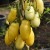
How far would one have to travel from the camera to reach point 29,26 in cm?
69

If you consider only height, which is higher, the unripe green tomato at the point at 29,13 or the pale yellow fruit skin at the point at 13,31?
the unripe green tomato at the point at 29,13

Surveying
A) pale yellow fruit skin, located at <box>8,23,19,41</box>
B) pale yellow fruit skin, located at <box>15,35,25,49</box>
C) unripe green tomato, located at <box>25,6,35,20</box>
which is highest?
unripe green tomato, located at <box>25,6,35,20</box>

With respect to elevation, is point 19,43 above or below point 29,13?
below

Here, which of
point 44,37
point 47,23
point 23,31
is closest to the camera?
point 23,31

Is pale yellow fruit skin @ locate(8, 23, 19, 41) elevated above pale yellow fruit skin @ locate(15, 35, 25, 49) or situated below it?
above

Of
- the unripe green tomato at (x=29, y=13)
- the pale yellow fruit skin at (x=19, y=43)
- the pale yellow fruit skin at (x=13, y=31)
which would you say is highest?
the unripe green tomato at (x=29, y=13)

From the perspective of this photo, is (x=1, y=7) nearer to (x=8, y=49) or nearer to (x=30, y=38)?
(x=8, y=49)

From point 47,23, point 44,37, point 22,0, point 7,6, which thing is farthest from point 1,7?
point 22,0

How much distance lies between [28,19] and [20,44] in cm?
11

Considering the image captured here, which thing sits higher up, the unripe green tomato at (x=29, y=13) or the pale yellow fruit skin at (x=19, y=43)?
the unripe green tomato at (x=29, y=13)

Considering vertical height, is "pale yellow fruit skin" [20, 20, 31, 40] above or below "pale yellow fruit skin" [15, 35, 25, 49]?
above

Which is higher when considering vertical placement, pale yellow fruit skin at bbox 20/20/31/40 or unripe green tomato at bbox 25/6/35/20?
unripe green tomato at bbox 25/6/35/20

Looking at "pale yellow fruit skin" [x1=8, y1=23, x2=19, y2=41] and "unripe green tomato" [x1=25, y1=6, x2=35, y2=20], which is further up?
"unripe green tomato" [x1=25, y1=6, x2=35, y2=20]

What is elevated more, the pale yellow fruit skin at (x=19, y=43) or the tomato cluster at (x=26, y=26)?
the tomato cluster at (x=26, y=26)
